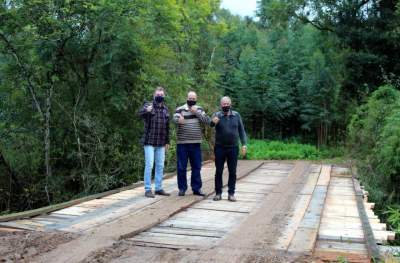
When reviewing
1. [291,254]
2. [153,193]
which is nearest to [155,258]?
[291,254]

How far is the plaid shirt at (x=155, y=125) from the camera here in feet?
28.5

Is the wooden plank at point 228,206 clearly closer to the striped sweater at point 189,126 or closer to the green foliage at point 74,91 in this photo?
the striped sweater at point 189,126

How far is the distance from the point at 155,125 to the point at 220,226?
2625mm

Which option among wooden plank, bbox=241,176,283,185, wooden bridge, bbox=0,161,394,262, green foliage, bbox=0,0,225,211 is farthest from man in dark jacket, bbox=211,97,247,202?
green foliage, bbox=0,0,225,211

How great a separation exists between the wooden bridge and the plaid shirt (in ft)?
3.14

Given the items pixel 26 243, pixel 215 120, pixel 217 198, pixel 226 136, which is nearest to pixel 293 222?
pixel 217 198

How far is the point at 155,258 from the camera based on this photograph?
16.9 feet

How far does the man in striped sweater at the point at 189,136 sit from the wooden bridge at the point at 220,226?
14.2 inches

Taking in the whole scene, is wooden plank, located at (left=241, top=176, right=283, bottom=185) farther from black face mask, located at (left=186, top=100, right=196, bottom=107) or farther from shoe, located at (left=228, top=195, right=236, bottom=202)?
black face mask, located at (left=186, top=100, right=196, bottom=107)

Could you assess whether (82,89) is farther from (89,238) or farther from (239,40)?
(239,40)

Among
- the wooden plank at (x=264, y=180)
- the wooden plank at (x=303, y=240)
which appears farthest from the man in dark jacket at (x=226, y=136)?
the wooden plank at (x=264, y=180)

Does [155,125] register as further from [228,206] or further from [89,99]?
[89,99]

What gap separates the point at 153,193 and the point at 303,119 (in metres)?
26.8

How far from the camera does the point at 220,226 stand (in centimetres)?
667
